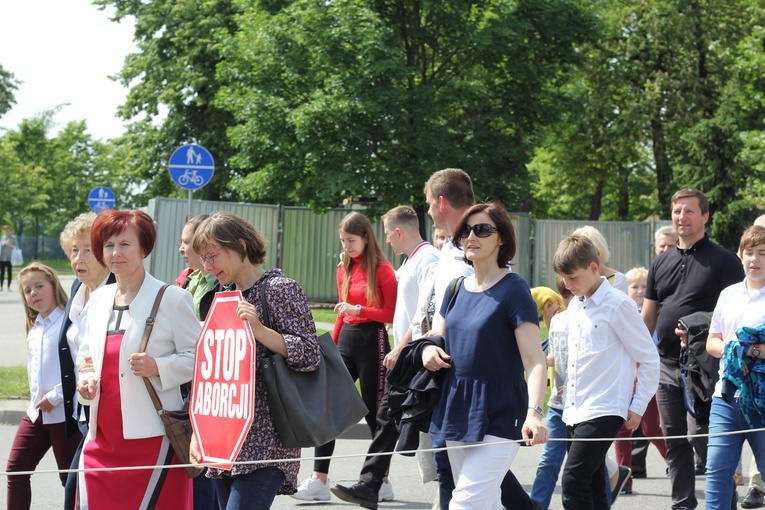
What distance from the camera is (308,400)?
4352 mm

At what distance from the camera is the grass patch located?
38.1ft

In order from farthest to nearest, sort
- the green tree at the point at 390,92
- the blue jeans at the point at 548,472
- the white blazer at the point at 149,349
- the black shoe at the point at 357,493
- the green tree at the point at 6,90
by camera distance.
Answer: the green tree at the point at 6,90 < the green tree at the point at 390,92 < the black shoe at the point at 357,493 < the blue jeans at the point at 548,472 < the white blazer at the point at 149,349

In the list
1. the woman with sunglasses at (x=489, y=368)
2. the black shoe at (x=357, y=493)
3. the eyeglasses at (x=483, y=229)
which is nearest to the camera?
the woman with sunglasses at (x=489, y=368)

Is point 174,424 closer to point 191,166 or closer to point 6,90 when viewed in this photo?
point 191,166

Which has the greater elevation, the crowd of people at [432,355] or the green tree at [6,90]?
the green tree at [6,90]

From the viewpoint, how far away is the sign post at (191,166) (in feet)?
53.4

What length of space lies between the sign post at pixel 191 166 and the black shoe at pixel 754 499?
10.4 meters

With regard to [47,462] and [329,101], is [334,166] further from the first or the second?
[47,462]

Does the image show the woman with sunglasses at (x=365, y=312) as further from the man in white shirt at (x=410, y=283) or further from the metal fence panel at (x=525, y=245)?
the metal fence panel at (x=525, y=245)

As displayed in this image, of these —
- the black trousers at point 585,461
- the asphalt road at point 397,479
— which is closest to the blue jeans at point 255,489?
the asphalt road at point 397,479

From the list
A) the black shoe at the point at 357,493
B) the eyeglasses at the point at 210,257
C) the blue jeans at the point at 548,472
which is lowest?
the black shoe at the point at 357,493

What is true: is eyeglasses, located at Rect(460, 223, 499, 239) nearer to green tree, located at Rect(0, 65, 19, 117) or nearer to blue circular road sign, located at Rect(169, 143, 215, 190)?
blue circular road sign, located at Rect(169, 143, 215, 190)

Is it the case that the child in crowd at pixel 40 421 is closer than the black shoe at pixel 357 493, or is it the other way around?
the child in crowd at pixel 40 421

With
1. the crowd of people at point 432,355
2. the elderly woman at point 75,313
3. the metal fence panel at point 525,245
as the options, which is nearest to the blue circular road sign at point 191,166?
the crowd of people at point 432,355
